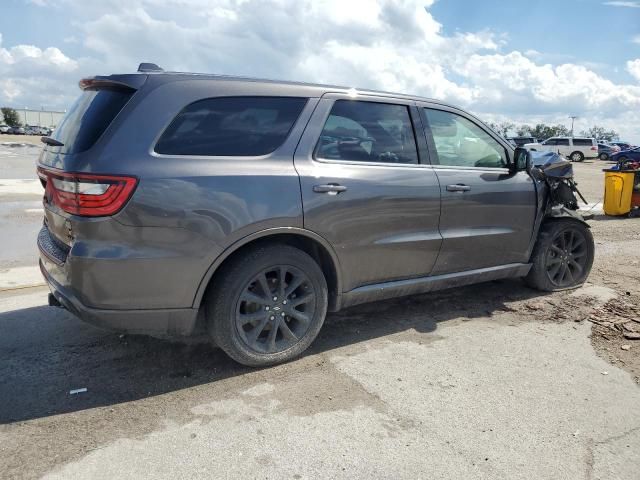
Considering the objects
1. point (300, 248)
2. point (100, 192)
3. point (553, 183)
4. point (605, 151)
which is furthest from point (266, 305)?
point (605, 151)

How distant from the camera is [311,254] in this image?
3.71 m

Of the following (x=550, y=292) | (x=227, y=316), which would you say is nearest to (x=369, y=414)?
(x=227, y=316)

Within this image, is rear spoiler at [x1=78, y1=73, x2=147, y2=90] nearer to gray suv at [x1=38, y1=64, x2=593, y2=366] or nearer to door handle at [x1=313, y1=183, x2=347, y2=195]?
gray suv at [x1=38, y1=64, x2=593, y2=366]

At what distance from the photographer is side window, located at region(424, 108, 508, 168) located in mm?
4277

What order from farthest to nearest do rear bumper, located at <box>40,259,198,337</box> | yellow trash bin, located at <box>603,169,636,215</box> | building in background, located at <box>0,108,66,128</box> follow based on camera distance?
building in background, located at <box>0,108,66,128</box> → yellow trash bin, located at <box>603,169,636,215</box> → rear bumper, located at <box>40,259,198,337</box>

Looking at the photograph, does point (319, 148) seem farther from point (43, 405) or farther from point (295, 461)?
point (43, 405)

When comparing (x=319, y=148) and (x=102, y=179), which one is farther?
(x=319, y=148)

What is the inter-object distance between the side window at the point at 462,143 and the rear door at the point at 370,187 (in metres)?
0.20

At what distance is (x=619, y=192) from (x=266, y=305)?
10253 millimetres

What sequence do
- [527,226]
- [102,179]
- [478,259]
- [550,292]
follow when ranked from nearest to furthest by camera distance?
1. [102,179]
2. [478,259]
3. [527,226]
4. [550,292]

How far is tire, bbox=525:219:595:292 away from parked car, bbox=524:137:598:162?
40400 millimetres

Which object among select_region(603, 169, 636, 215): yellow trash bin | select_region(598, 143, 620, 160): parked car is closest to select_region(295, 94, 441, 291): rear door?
select_region(603, 169, 636, 215): yellow trash bin

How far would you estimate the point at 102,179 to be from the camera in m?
2.87

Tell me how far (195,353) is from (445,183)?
2.33 meters
